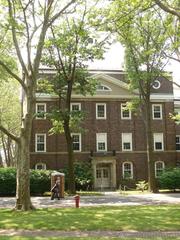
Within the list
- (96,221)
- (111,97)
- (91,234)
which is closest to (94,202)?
(96,221)

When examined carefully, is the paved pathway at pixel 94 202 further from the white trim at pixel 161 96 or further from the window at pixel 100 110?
the white trim at pixel 161 96

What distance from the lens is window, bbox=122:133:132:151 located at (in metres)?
43.9

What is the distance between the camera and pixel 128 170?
143 feet

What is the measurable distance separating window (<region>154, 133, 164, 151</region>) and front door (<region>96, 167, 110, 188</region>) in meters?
5.85

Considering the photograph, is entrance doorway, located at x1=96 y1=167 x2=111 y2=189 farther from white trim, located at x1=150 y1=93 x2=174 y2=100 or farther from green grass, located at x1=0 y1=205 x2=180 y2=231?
green grass, located at x1=0 y1=205 x2=180 y2=231

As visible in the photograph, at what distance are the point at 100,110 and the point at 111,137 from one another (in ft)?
10.2

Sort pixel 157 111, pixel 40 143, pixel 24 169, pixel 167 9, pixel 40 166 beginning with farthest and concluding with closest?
pixel 157 111, pixel 40 143, pixel 40 166, pixel 24 169, pixel 167 9

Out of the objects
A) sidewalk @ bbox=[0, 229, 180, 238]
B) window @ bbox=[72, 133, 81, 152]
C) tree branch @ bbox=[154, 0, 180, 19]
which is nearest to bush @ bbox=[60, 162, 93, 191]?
window @ bbox=[72, 133, 81, 152]

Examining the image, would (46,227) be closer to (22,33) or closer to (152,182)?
(22,33)

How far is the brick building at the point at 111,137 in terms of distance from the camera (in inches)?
1665

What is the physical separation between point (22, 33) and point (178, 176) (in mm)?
22167

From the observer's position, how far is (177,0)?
794 inches

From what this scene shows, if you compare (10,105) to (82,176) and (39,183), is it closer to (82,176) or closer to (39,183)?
(82,176)

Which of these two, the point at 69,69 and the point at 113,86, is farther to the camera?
the point at 113,86
